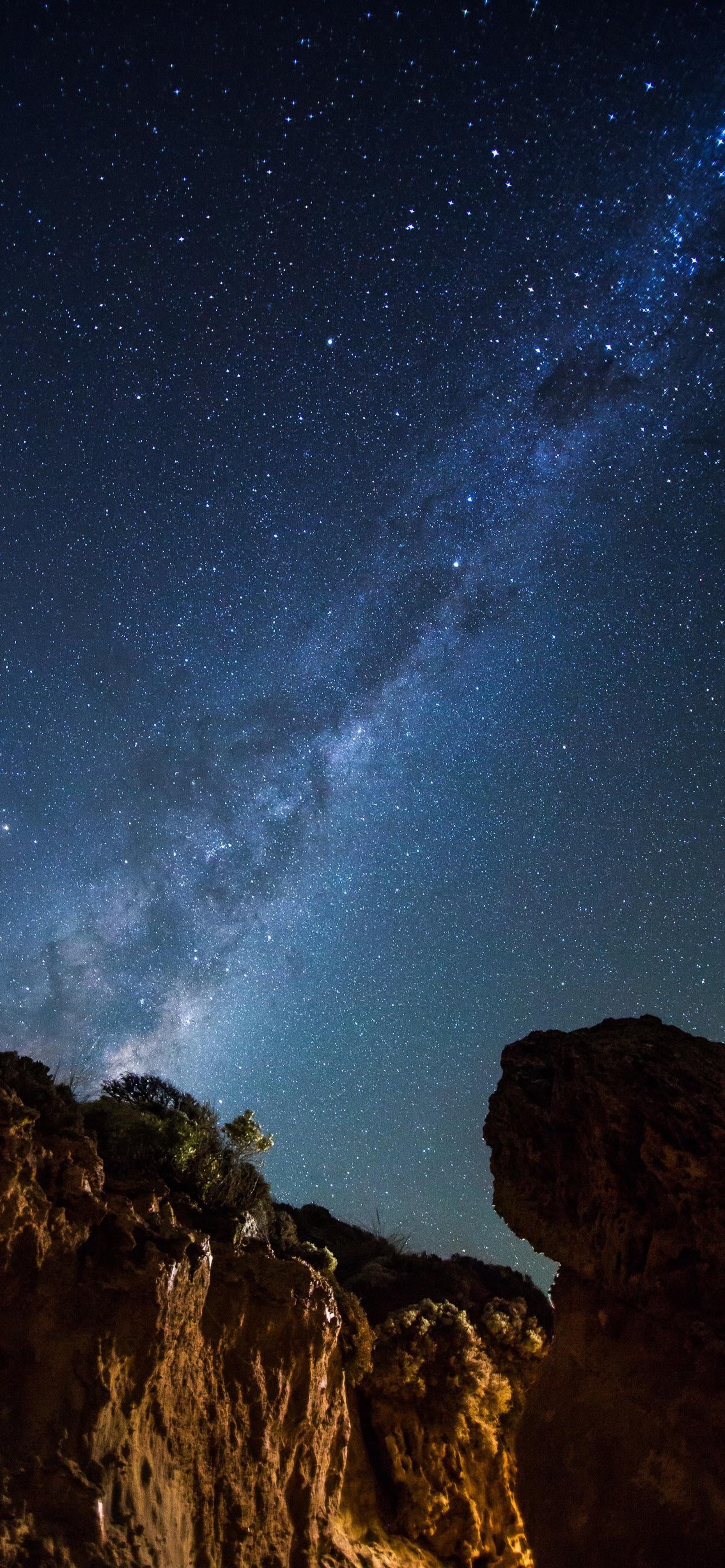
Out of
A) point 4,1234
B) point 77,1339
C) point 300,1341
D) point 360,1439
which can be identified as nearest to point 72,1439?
point 77,1339

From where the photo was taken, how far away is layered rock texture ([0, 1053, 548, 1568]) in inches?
293

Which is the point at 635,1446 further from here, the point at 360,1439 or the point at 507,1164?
the point at 360,1439

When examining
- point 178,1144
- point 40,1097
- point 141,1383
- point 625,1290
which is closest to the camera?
point 625,1290

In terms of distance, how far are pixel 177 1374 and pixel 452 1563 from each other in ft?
37.9

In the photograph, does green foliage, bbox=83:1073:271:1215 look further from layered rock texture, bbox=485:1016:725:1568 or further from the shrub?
layered rock texture, bbox=485:1016:725:1568

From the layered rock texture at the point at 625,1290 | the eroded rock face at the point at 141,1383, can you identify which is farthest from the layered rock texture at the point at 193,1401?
the layered rock texture at the point at 625,1290

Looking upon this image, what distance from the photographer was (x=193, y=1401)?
9461 mm

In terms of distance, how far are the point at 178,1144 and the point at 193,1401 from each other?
3571 mm

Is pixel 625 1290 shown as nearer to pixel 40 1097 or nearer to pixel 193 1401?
pixel 193 1401

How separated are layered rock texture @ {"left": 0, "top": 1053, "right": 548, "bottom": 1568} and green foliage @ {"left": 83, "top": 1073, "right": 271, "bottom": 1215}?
0.65 meters

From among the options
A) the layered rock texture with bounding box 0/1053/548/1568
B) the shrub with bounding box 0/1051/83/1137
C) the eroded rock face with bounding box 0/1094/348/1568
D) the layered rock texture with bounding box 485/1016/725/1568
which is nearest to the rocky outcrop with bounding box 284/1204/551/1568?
the layered rock texture with bounding box 0/1053/548/1568

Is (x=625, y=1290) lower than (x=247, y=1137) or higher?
lower

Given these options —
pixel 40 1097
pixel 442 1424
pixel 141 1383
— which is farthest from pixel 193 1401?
pixel 442 1424

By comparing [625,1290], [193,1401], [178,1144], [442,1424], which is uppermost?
[178,1144]
